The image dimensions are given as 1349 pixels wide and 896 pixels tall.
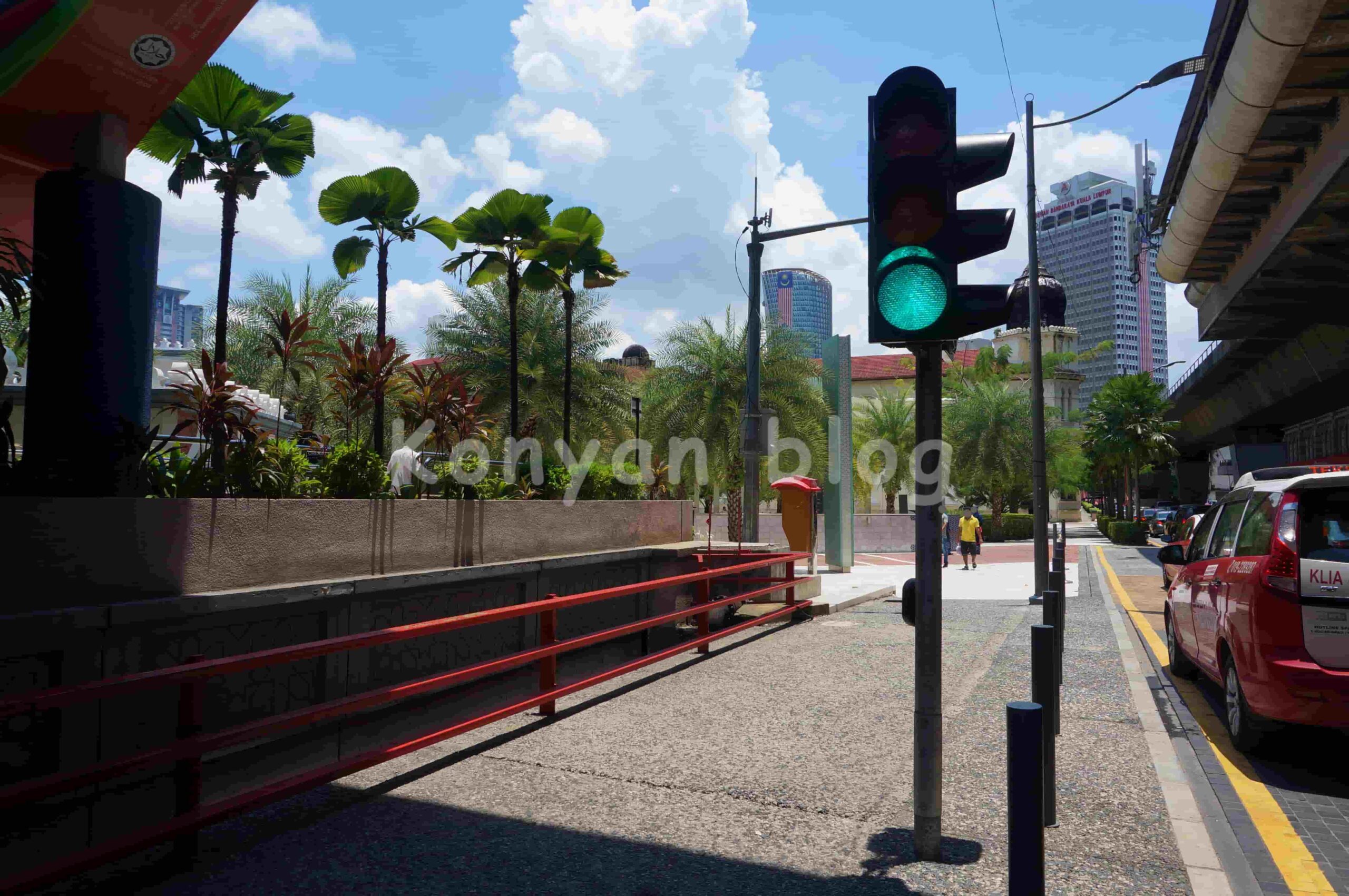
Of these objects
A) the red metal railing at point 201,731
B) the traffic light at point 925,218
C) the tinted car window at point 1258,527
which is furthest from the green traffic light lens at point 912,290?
the tinted car window at point 1258,527

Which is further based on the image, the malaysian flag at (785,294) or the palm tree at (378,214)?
the malaysian flag at (785,294)

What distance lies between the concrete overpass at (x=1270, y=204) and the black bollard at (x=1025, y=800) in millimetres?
11648

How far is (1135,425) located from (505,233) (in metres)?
49.1

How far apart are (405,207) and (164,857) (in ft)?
42.5

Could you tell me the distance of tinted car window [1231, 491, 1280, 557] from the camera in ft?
20.5

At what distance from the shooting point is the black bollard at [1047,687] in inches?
171

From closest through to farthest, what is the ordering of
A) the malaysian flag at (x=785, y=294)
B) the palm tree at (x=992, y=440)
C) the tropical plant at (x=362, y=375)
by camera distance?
Result: the tropical plant at (x=362, y=375), the palm tree at (x=992, y=440), the malaysian flag at (x=785, y=294)

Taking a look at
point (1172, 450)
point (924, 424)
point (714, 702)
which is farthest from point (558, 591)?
point (1172, 450)

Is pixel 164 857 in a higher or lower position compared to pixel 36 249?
lower

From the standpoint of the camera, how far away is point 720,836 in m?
4.49

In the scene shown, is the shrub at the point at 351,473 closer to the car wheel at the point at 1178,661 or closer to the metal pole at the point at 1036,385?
the car wheel at the point at 1178,661

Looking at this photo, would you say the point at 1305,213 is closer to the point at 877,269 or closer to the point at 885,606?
the point at 885,606

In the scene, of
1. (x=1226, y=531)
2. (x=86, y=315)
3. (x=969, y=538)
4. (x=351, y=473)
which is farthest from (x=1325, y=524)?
(x=969, y=538)

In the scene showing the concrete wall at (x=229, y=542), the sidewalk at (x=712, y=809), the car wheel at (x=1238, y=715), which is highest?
the concrete wall at (x=229, y=542)
